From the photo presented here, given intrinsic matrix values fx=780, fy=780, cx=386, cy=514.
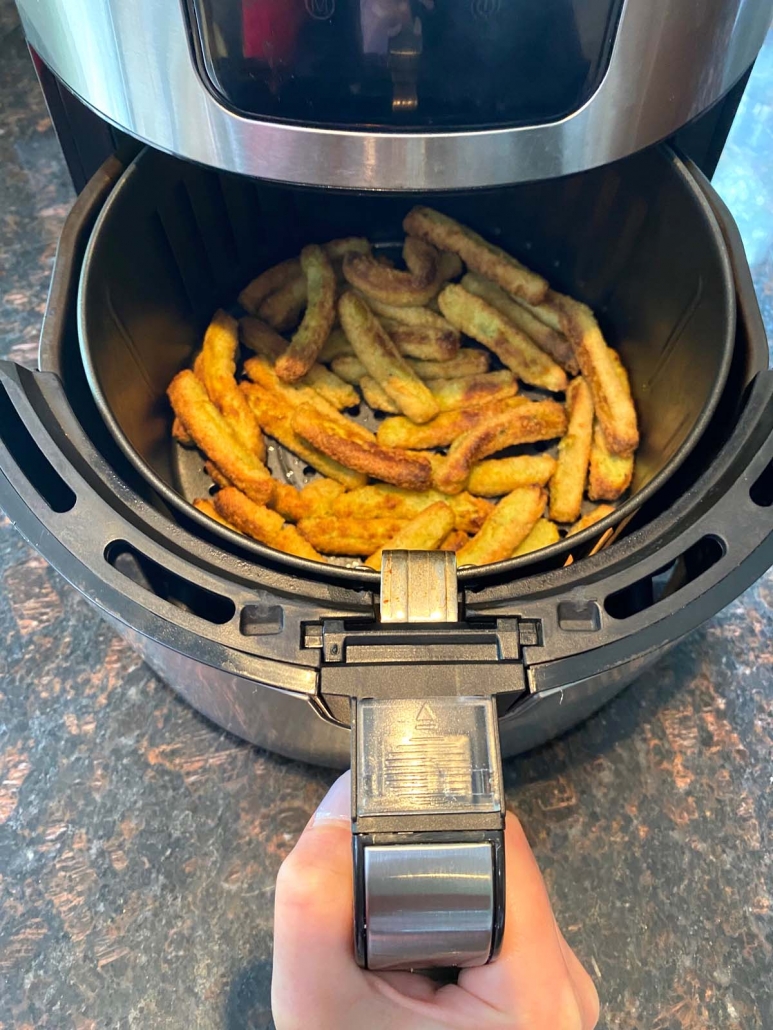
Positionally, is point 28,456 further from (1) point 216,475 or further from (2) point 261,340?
(2) point 261,340

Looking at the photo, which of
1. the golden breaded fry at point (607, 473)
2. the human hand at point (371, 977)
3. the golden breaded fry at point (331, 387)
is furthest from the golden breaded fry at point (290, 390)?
the human hand at point (371, 977)

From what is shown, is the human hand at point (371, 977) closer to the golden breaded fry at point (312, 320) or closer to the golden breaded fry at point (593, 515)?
the golden breaded fry at point (593, 515)

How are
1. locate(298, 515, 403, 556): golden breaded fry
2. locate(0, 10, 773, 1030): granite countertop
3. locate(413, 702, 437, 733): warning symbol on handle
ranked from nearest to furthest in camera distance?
locate(413, 702, 437, 733): warning symbol on handle, locate(0, 10, 773, 1030): granite countertop, locate(298, 515, 403, 556): golden breaded fry

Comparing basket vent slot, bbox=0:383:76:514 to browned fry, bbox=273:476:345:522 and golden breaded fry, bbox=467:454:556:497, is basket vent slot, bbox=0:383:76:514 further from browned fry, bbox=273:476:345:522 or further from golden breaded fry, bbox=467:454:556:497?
golden breaded fry, bbox=467:454:556:497

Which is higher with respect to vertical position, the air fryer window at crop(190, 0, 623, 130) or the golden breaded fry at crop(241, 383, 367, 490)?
the air fryer window at crop(190, 0, 623, 130)

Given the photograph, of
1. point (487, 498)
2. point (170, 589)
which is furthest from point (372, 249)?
point (170, 589)

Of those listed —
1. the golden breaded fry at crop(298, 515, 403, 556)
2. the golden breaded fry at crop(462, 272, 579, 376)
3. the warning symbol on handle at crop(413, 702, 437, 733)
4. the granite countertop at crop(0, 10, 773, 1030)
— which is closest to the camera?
the warning symbol on handle at crop(413, 702, 437, 733)

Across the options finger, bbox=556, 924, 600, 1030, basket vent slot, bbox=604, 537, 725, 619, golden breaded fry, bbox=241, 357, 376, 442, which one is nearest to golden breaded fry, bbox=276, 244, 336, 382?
golden breaded fry, bbox=241, 357, 376, 442
